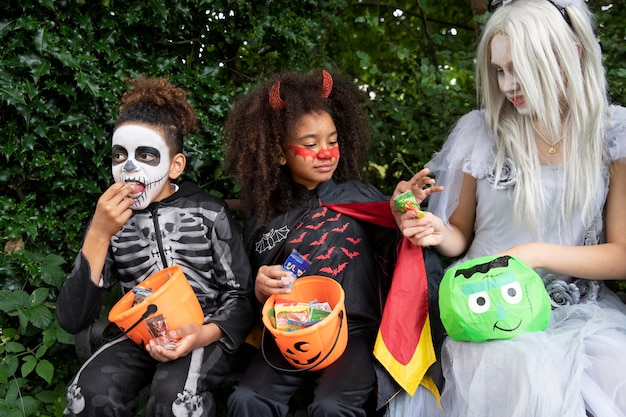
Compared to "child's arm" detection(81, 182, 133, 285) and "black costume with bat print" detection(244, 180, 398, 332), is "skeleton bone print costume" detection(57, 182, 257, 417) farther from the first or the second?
"black costume with bat print" detection(244, 180, 398, 332)

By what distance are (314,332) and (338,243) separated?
1.90 ft

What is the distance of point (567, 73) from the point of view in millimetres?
2334

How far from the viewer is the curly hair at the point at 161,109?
2.64 metres

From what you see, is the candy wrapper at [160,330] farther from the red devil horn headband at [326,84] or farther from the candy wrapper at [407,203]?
the red devil horn headband at [326,84]

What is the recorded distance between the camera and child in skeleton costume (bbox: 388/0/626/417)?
2.27 meters

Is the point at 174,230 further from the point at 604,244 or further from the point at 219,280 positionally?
→ the point at 604,244

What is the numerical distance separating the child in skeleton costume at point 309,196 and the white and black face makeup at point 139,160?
1.29 feet

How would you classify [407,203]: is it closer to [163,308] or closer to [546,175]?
[546,175]

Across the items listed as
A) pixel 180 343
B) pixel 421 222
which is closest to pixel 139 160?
pixel 180 343

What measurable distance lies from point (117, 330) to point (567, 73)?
2037mm

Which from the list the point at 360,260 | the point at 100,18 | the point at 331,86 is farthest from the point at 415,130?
the point at 100,18

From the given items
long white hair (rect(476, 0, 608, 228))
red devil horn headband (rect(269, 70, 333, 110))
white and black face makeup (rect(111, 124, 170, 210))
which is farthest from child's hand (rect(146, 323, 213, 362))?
long white hair (rect(476, 0, 608, 228))

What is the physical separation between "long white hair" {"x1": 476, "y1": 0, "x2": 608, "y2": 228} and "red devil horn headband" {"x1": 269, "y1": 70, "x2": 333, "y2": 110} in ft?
2.28

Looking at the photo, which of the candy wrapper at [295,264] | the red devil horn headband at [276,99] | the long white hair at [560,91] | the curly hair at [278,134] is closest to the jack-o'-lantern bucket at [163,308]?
the candy wrapper at [295,264]
